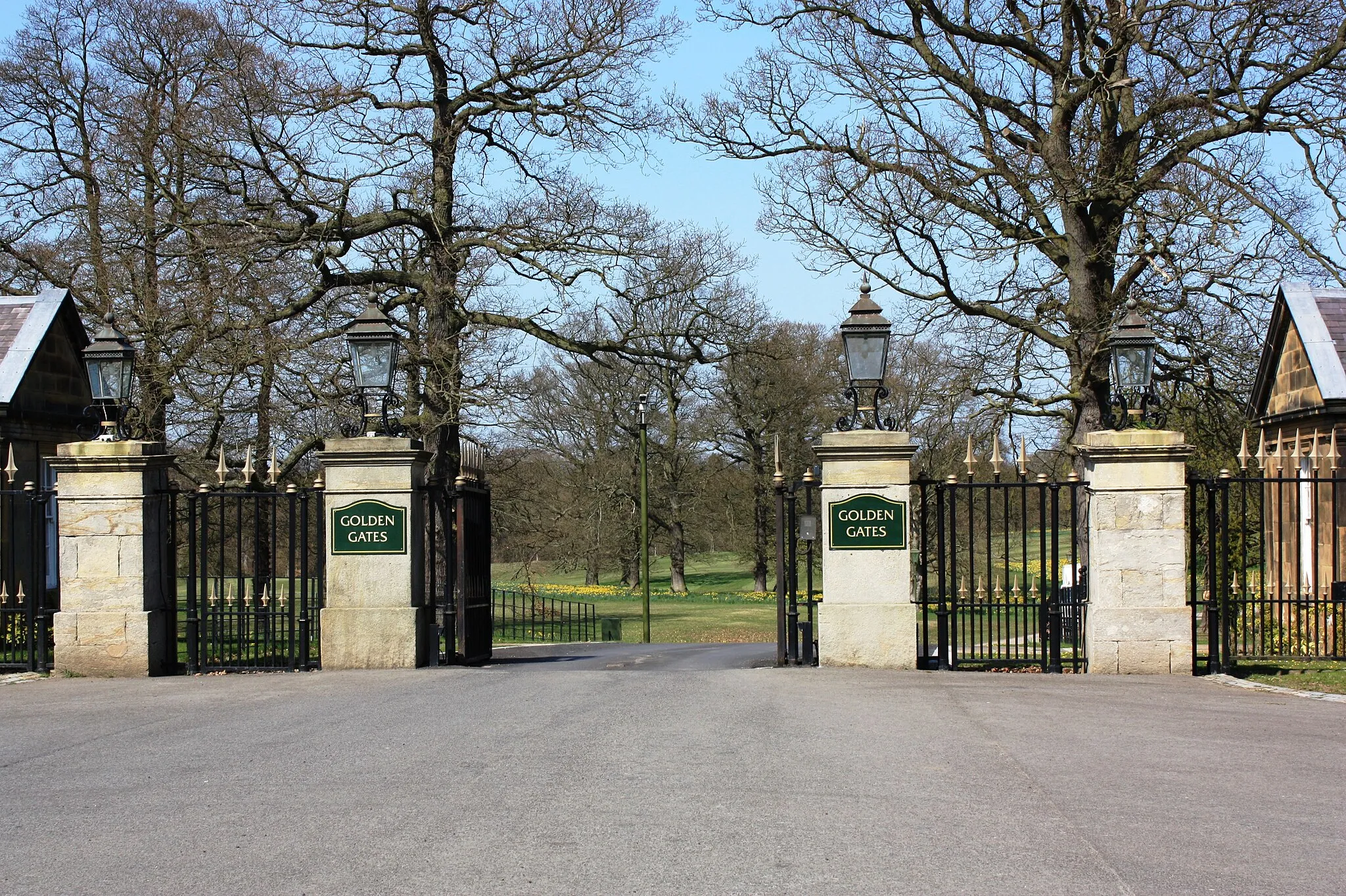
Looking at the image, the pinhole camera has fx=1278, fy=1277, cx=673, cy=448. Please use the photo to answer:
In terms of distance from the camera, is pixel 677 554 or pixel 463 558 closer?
pixel 463 558

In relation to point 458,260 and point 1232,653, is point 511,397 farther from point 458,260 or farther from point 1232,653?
point 1232,653

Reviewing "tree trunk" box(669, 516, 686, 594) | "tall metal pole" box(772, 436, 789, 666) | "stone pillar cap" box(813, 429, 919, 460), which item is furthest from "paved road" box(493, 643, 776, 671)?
"tree trunk" box(669, 516, 686, 594)

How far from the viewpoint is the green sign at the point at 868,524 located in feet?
40.5

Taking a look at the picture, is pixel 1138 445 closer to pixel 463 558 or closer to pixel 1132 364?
pixel 1132 364

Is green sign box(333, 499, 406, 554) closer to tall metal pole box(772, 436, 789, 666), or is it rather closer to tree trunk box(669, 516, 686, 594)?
tall metal pole box(772, 436, 789, 666)

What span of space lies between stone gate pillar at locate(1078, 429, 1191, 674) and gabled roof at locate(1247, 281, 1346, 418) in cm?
848

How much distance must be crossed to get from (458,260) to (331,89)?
3.42 metres

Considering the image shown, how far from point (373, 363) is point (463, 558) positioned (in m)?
2.28

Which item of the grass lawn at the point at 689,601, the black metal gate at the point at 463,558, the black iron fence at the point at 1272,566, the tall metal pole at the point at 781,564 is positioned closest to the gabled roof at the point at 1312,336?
the black iron fence at the point at 1272,566

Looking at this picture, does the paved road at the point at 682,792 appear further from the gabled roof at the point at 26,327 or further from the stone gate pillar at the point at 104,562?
the gabled roof at the point at 26,327

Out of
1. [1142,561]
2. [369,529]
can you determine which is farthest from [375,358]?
[1142,561]

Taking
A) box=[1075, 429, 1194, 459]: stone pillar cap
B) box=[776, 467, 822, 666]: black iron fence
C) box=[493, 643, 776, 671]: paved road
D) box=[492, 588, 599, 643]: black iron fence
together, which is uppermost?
box=[1075, 429, 1194, 459]: stone pillar cap

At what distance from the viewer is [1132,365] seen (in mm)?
12312

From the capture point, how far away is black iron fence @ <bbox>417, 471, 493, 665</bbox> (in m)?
13.5
